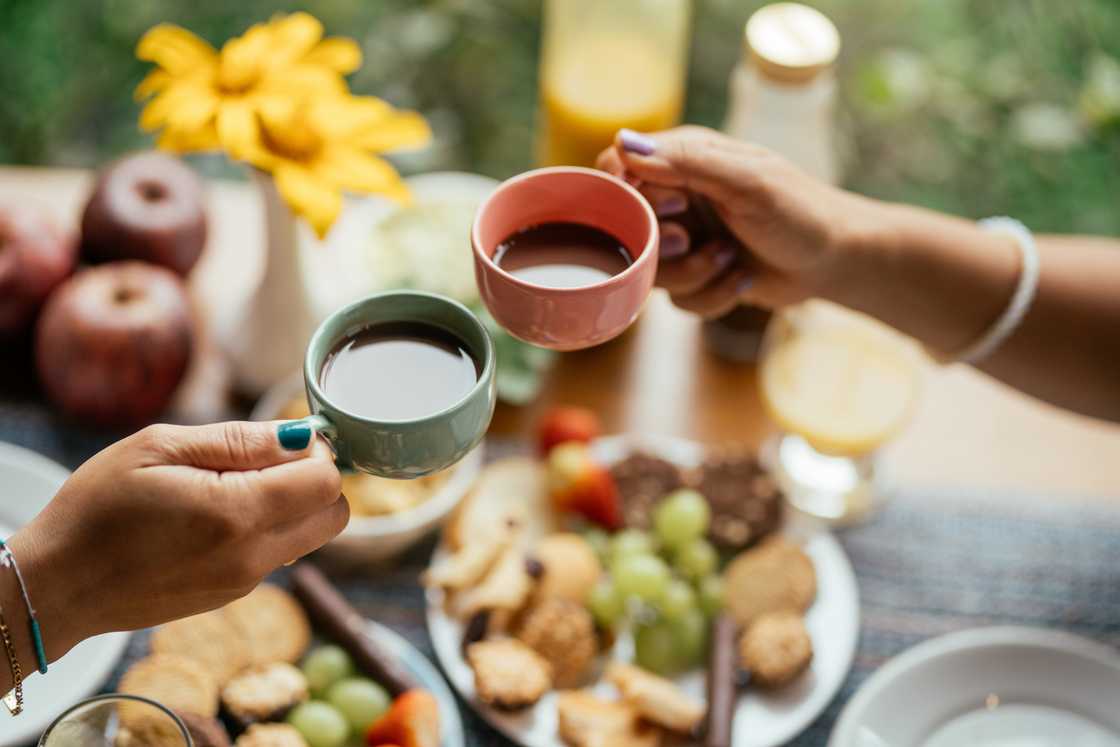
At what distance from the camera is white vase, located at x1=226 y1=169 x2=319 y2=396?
59.2 inches

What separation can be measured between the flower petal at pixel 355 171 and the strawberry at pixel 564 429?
38 centimetres

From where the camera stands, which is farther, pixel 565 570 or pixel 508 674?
pixel 565 570

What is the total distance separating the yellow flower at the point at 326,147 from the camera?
1.29m

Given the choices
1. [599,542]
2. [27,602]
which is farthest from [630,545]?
[27,602]

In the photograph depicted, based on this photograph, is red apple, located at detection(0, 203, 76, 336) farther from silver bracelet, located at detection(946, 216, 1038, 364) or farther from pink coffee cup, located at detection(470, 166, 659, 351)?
silver bracelet, located at detection(946, 216, 1038, 364)

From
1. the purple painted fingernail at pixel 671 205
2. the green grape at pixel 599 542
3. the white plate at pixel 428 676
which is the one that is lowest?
the white plate at pixel 428 676

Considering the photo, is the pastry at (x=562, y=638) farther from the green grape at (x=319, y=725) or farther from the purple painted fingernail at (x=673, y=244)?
the purple painted fingernail at (x=673, y=244)

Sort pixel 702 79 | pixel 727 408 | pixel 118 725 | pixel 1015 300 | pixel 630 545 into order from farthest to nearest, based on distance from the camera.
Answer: pixel 702 79, pixel 727 408, pixel 630 545, pixel 1015 300, pixel 118 725

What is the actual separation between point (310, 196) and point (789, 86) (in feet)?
2.00

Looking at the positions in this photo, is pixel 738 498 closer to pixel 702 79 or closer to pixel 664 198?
pixel 664 198

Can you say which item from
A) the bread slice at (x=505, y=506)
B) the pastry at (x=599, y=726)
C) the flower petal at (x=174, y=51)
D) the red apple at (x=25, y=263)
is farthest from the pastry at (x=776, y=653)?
the red apple at (x=25, y=263)

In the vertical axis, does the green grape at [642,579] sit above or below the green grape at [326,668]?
above

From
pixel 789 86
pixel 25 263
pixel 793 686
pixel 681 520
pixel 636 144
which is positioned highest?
pixel 636 144

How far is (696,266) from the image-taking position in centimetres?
122
